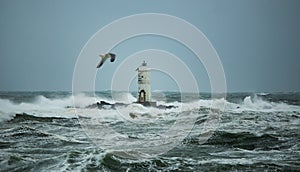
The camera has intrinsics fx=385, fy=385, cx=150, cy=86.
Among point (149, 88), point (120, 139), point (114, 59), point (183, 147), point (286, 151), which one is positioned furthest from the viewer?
point (149, 88)

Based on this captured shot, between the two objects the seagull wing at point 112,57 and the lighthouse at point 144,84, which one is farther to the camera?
the lighthouse at point 144,84

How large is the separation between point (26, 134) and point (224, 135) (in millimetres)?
10516

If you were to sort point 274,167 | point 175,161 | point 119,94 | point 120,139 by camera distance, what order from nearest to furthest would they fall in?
point 274,167, point 175,161, point 120,139, point 119,94

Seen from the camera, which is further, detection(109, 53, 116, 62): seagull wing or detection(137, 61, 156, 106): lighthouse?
detection(137, 61, 156, 106): lighthouse


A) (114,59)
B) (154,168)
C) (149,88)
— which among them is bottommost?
(154,168)

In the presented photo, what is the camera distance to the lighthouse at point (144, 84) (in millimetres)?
41000

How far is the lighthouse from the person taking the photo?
41000 millimetres

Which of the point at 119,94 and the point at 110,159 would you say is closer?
the point at 110,159

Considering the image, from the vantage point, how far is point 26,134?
20.6 metres

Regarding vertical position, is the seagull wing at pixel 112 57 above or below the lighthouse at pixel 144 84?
above

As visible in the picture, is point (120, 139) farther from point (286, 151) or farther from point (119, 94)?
point (119, 94)

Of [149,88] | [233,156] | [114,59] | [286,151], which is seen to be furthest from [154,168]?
[149,88]

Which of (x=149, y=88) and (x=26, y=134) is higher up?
(x=149, y=88)

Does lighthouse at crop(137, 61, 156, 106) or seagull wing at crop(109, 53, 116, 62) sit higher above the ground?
seagull wing at crop(109, 53, 116, 62)
